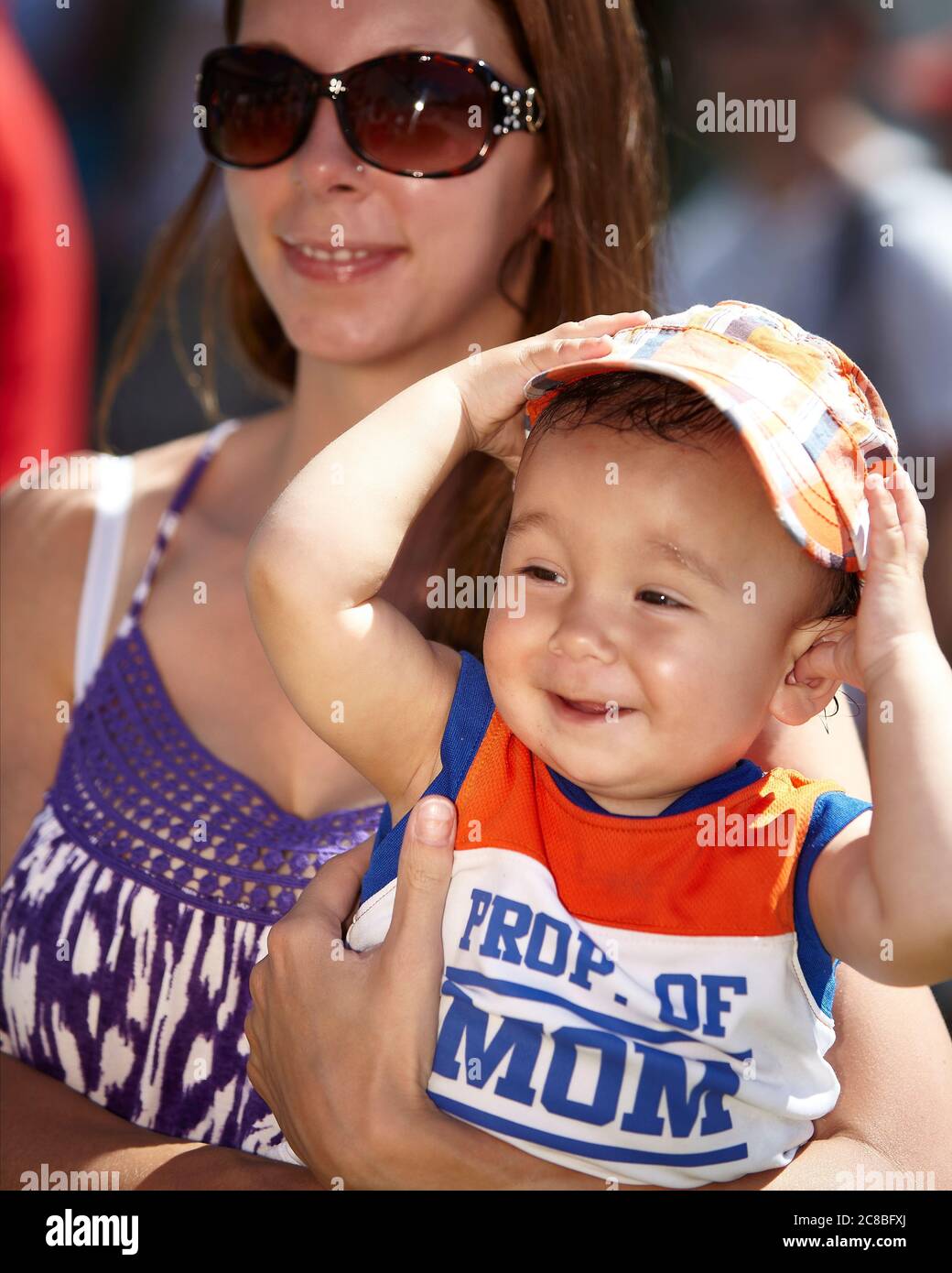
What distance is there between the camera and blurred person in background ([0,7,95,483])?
3.56 m

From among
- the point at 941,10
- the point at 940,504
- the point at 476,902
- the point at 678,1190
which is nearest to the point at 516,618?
the point at 476,902

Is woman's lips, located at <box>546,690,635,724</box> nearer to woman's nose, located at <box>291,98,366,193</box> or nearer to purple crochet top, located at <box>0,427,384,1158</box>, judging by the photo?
purple crochet top, located at <box>0,427,384,1158</box>

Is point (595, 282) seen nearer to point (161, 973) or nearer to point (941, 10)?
point (161, 973)

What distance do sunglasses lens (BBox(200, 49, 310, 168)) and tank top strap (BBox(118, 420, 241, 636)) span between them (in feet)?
1.64

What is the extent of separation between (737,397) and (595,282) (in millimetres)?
880

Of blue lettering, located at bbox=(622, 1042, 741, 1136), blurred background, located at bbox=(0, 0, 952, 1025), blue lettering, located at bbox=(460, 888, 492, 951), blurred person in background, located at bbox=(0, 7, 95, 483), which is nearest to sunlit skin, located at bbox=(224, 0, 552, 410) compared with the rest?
blurred background, located at bbox=(0, 0, 952, 1025)

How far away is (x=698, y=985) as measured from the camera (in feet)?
4.88

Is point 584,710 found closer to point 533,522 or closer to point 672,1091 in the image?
point 533,522

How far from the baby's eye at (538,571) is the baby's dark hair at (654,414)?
0.52ft

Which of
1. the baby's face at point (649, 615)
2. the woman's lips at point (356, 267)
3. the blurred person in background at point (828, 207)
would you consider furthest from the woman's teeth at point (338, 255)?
→ the blurred person in background at point (828, 207)

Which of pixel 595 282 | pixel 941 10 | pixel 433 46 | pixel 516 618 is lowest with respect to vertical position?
pixel 516 618

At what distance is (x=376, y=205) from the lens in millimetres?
2123

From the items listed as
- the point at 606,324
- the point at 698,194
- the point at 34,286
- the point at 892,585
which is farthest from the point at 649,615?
the point at 698,194
